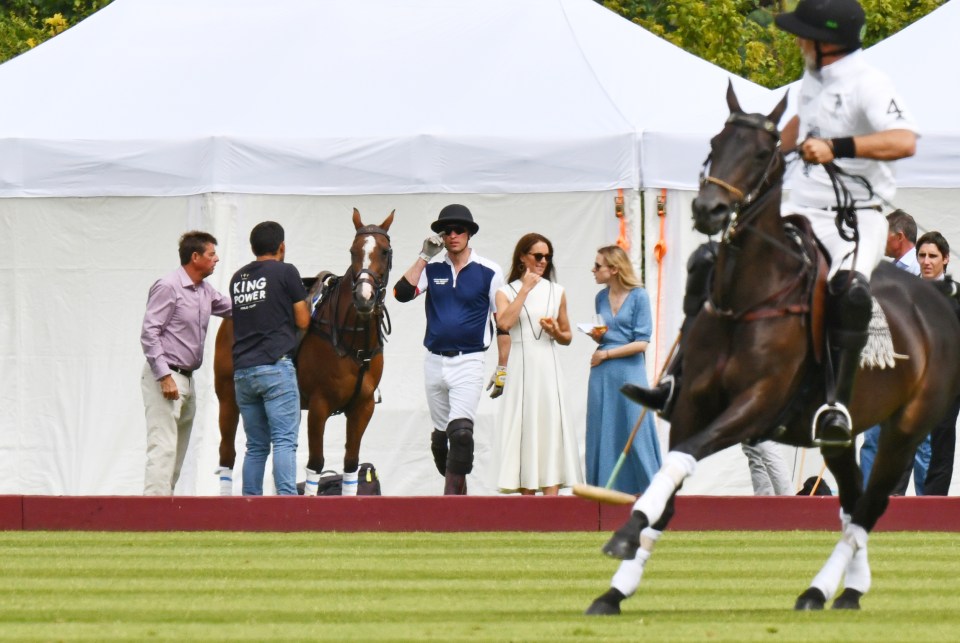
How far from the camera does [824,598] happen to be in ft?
23.4

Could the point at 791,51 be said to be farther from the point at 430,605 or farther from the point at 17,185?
the point at 430,605

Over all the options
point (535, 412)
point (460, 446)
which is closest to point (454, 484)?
point (460, 446)

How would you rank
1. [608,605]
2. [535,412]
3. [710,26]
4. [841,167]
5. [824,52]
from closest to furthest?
1. [608,605]
2. [824,52]
3. [841,167]
4. [535,412]
5. [710,26]

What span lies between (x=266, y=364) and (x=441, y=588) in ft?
13.3

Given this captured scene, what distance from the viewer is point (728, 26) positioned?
25797mm

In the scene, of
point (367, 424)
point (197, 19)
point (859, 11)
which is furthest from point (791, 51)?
point (859, 11)

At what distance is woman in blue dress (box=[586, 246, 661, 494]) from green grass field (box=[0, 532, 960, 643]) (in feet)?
3.43

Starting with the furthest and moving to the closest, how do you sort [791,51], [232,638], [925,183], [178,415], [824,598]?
[791,51] → [925,183] → [178,415] → [824,598] → [232,638]

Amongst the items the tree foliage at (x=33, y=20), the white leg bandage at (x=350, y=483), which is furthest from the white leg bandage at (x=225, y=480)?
the tree foliage at (x=33, y=20)

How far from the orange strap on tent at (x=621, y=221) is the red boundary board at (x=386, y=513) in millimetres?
2441

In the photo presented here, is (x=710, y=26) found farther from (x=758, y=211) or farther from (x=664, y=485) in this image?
(x=664, y=485)

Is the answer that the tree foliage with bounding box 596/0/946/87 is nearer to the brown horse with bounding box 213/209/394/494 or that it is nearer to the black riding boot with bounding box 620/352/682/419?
the brown horse with bounding box 213/209/394/494

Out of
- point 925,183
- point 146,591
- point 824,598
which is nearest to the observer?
point 824,598

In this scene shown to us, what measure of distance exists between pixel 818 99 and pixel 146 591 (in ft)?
11.4
